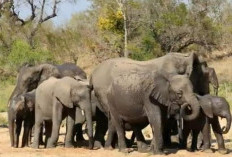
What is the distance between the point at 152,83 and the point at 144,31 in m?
25.9

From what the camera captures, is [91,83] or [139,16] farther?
[139,16]

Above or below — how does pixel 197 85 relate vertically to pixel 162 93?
above

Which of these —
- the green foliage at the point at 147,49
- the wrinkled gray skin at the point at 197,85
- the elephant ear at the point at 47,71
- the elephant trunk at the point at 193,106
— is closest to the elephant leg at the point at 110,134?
the wrinkled gray skin at the point at 197,85

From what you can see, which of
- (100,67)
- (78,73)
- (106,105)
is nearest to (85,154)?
(106,105)

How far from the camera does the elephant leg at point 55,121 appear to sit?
12.0 meters

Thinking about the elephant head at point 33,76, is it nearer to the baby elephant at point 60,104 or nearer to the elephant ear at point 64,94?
the baby elephant at point 60,104

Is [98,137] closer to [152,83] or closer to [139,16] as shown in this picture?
[152,83]

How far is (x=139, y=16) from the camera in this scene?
3594 centimetres

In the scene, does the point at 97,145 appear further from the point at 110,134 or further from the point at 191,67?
the point at 191,67

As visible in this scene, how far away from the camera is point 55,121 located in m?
12.0

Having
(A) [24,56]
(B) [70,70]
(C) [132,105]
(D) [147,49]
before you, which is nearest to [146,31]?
(D) [147,49]

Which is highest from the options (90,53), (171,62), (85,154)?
(90,53)

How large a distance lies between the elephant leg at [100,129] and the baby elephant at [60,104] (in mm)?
546

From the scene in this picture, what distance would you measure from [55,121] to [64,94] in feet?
1.85
